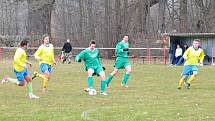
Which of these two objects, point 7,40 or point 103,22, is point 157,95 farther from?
point 7,40

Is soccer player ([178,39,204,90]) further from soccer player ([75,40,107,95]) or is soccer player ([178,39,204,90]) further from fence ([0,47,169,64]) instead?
fence ([0,47,169,64])

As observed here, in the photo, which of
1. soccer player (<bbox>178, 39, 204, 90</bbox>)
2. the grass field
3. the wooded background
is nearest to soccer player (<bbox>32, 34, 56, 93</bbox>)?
the grass field

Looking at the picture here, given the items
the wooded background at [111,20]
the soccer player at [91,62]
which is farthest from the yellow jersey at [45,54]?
the wooded background at [111,20]

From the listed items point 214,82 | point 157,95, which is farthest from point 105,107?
point 214,82

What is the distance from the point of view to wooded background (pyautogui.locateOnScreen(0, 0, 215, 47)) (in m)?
51.9

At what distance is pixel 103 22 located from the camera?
5434cm

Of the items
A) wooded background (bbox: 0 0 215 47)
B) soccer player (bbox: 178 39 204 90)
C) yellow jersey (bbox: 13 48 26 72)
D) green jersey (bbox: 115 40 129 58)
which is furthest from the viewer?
wooded background (bbox: 0 0 215 47)

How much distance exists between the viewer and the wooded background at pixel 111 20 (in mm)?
51938

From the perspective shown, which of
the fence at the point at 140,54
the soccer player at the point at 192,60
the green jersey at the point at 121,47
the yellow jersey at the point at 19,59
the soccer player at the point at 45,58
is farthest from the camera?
the fence at the point at 140,54

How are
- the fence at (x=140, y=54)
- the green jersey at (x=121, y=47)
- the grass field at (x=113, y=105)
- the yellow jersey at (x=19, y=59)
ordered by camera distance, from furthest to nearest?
1. the fence at (x=140, y=54)
2. the green jersey at (x=121, y=47)
3. the yellow jersey at (x=19, y=59)
4. the grass field at (x=113, y=105)

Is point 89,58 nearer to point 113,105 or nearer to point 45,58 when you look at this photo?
point 45,58

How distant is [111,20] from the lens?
53469 mm

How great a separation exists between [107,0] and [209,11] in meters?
9.58

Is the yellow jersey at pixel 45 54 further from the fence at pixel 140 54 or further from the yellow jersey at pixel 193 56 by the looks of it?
the fence at pixel 140 54
